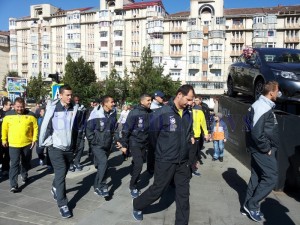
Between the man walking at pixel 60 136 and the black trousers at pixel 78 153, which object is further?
the black trousers at pixel 78 153

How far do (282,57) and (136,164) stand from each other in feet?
14.8

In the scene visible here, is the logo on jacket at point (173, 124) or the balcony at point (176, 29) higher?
the balcony at point (176, 29)

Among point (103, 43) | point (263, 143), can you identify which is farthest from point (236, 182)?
point (103, 43)

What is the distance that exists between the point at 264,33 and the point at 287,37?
4.05 metres

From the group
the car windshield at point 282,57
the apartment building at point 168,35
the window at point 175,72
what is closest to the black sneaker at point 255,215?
the car windshield at point 282,57

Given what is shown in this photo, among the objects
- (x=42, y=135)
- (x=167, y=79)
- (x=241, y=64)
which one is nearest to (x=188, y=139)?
(x=42, y=135)

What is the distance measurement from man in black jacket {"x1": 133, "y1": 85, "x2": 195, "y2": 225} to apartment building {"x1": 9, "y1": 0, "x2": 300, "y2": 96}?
57380 millimetres

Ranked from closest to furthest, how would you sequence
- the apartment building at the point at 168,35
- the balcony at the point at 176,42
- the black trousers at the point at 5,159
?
the black trousers at the point at 5,159 → the apartment building at the point at 168,35 → the balcony at the point at 176,42

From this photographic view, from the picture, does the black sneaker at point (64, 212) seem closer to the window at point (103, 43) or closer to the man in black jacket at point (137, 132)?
the man in black jacket at point (137, 132)

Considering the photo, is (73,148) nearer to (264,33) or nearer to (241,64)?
(241,64)

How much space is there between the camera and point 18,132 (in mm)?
6246

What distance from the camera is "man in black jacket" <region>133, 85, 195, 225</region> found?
4.21 metres

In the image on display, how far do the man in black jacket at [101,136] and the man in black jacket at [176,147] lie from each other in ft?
5.42

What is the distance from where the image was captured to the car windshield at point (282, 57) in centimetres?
757
